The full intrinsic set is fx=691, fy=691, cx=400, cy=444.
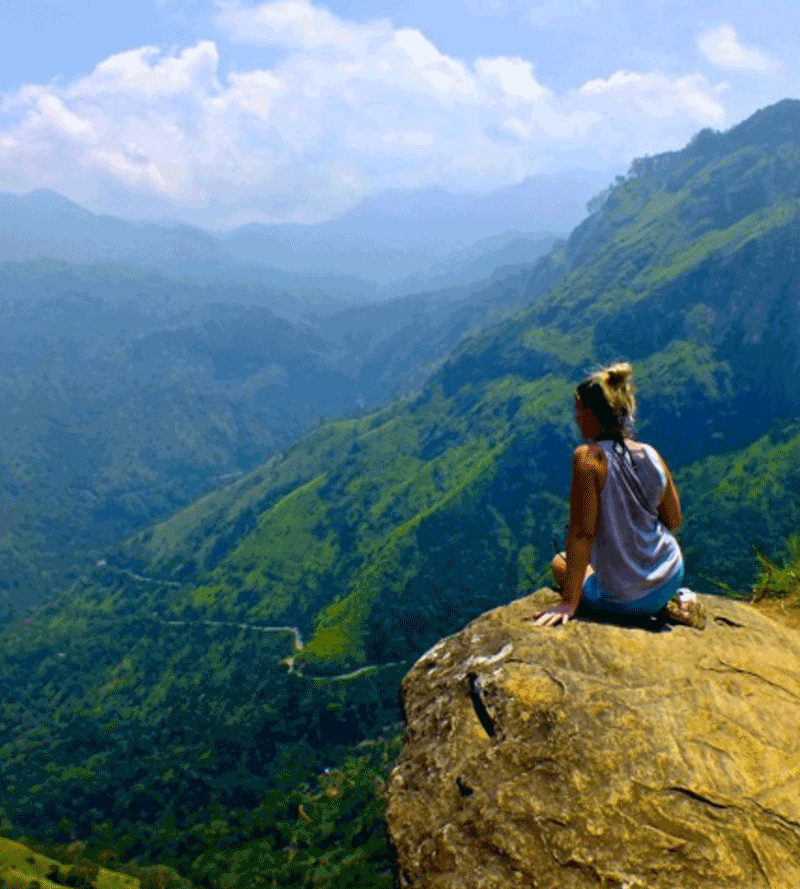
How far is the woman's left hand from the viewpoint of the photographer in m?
10.9

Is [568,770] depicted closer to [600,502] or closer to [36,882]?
[600,502]

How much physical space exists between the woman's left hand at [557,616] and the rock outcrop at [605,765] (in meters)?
0.18

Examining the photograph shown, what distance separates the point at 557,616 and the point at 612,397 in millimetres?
3532

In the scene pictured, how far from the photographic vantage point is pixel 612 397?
33.7 ft

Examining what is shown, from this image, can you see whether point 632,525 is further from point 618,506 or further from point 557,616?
point 557,616

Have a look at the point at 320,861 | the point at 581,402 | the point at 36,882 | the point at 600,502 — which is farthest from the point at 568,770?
the point at 320,861

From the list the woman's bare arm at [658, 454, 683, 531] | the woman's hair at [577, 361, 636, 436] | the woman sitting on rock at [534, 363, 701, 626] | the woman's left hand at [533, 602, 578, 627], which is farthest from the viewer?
the woman's left hand at [533, 602, 578, 627]

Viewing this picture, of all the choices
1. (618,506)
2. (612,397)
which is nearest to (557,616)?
(618,506)

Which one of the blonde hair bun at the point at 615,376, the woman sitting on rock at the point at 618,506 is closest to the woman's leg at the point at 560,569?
the woman sitting on rock at the point at 618,506

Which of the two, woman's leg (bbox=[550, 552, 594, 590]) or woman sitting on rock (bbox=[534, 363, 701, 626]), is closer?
woman sitting on rock (bbox=[534, 363, 701, 626])

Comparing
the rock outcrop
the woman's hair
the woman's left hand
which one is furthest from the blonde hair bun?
the rock outcrop

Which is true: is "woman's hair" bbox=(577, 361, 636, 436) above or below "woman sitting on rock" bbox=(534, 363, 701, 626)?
above

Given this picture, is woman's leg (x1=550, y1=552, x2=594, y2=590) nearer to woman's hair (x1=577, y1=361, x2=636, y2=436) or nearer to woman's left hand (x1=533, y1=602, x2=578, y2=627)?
woman's left hand (x1=533, y1=602, x2=578, y2=627)

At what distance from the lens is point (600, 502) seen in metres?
10.2
